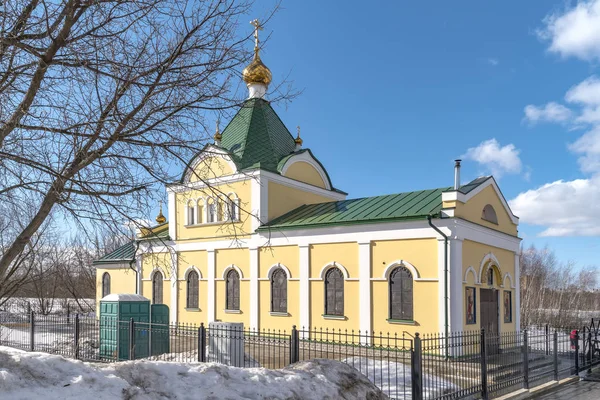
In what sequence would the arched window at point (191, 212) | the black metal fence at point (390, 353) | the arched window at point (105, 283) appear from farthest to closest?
the arched window at point (105, 283) < the arched window at point (191, 212) < the black metal fence at point (390, 353)

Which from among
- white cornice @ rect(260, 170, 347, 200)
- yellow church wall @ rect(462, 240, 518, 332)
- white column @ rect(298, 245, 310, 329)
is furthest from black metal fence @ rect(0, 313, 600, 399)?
white cornice @ rect(260, 170, 347, 200)

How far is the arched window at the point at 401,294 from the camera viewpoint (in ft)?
42.7

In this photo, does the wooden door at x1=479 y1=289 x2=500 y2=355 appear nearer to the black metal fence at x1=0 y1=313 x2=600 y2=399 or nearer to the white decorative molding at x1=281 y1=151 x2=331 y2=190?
the black metal fence at x1=0 y1=313 x2=600 y2=399

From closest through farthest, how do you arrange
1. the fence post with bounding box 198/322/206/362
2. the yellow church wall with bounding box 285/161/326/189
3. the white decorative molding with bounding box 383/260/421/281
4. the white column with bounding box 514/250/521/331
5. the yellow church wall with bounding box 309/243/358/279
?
the fence post with bounding box 198/322/206/362 < the white decorative molding with bounding box 383/260/421/281 < the yellow church wall with bounding box 309/243/358/279 < the white column with bounding box 514/250/521/331 < the yellow church wall with bounding box 285/161/326/189

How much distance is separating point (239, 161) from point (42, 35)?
12.1 m

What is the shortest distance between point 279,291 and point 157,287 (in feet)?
20.5

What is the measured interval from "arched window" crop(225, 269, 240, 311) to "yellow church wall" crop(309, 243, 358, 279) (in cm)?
325

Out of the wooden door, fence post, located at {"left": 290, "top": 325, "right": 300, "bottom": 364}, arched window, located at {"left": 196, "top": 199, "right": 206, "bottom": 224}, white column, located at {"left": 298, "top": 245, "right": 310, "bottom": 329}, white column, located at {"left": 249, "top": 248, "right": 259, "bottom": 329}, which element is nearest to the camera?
fence post, located at {"left": 290, "top": 325, "right": 300, "bottom": 364}

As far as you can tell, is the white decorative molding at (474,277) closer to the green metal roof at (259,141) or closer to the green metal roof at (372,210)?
the green metal roof at (372,210)

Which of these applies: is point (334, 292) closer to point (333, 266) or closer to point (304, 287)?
point (333, 266)

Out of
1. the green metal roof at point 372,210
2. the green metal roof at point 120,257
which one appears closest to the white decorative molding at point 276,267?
the green metal roof at point 372,210

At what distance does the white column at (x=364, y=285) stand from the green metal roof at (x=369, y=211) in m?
0.84

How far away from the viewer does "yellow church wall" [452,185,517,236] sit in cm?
1315

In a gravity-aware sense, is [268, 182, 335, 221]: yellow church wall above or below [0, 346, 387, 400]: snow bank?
above
